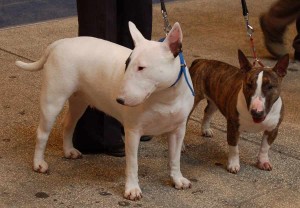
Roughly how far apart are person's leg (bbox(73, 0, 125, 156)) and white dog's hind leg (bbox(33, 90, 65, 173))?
0.31 metres

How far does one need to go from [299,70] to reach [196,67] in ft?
6.41

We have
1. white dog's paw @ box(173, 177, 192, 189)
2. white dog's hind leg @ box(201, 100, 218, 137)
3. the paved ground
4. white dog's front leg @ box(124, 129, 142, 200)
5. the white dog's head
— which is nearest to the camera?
the white dog's head

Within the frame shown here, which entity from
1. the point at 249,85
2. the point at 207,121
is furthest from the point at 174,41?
the point at 207,121

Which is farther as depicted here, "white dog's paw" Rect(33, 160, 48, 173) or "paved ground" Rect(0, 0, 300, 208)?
"white dog's paw" Rect(33, 160, 48, 173)

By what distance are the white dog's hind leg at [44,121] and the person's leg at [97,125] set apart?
31cm

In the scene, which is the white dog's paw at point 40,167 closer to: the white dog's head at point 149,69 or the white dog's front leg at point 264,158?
the white dog's head at point 149,69

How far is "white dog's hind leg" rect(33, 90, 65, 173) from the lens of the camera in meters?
3.38

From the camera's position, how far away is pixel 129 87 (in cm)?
287

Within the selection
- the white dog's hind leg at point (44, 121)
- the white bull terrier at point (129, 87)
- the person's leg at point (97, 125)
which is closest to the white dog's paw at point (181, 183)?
the white bull terrier at point (129, 87)

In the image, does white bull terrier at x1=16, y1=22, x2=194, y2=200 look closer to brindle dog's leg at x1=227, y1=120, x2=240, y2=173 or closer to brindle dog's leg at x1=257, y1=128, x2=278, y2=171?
brindle dog's leg at x1=227, y1=120, x2=240, y2=173

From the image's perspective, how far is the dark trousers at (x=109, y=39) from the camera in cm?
362

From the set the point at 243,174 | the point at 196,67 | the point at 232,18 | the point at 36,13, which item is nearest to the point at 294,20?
the point at 232,18

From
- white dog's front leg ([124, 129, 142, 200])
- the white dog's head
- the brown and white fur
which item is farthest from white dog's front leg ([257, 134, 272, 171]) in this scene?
the white dog's head

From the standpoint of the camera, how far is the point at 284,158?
3.85 metres
